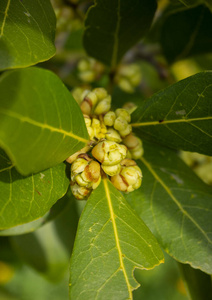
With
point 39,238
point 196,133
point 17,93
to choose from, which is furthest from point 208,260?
point 39,238

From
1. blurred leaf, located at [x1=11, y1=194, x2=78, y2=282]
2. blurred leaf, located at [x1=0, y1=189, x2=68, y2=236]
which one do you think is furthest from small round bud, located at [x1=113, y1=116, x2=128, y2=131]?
blurred leaf, located at [x1=11, y1=194, x2=78, y2=282]

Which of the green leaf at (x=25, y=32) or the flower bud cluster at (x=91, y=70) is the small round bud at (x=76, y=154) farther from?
the flower bud cluster at (x=91, y=70)

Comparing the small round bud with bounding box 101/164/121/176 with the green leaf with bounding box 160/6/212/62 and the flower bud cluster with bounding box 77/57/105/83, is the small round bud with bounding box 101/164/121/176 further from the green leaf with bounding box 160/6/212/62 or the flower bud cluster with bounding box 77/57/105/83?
the flower bud cluster with bounding box 77/57/105/83

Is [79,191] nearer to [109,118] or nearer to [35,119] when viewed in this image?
[109,118]

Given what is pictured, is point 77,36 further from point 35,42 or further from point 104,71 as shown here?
point 35,42

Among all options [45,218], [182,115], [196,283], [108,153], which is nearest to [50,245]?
[45,218]

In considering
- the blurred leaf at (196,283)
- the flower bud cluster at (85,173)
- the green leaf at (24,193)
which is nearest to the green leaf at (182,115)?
the flower bud cluster at (85,173)
